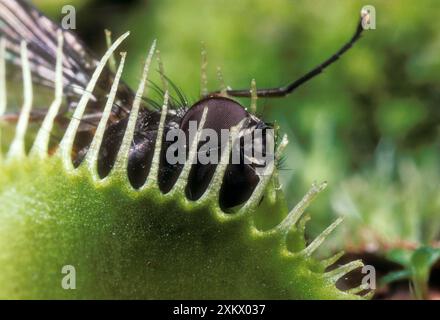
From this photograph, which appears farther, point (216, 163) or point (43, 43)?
point (43, 43)

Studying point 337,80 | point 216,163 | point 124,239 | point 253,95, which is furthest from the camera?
point 337,80

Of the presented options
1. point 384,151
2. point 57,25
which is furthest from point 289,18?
point 57,25

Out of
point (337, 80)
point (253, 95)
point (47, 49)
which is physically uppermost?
point (337, 80)

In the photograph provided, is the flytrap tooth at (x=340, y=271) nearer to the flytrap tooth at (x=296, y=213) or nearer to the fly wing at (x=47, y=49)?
the flytrap tooth at (x=296, y=213)

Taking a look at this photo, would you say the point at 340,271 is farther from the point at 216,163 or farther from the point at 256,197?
the point at 216,163

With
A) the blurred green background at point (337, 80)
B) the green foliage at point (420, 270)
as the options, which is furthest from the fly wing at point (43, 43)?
the green foliage at point (420, 270)

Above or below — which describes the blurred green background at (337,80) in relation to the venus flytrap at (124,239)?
above

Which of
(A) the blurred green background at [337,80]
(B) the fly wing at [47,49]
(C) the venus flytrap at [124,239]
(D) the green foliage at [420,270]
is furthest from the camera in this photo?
(A) the blurred green background at [337,80]

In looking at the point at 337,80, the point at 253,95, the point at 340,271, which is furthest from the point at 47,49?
the point at 337,80
